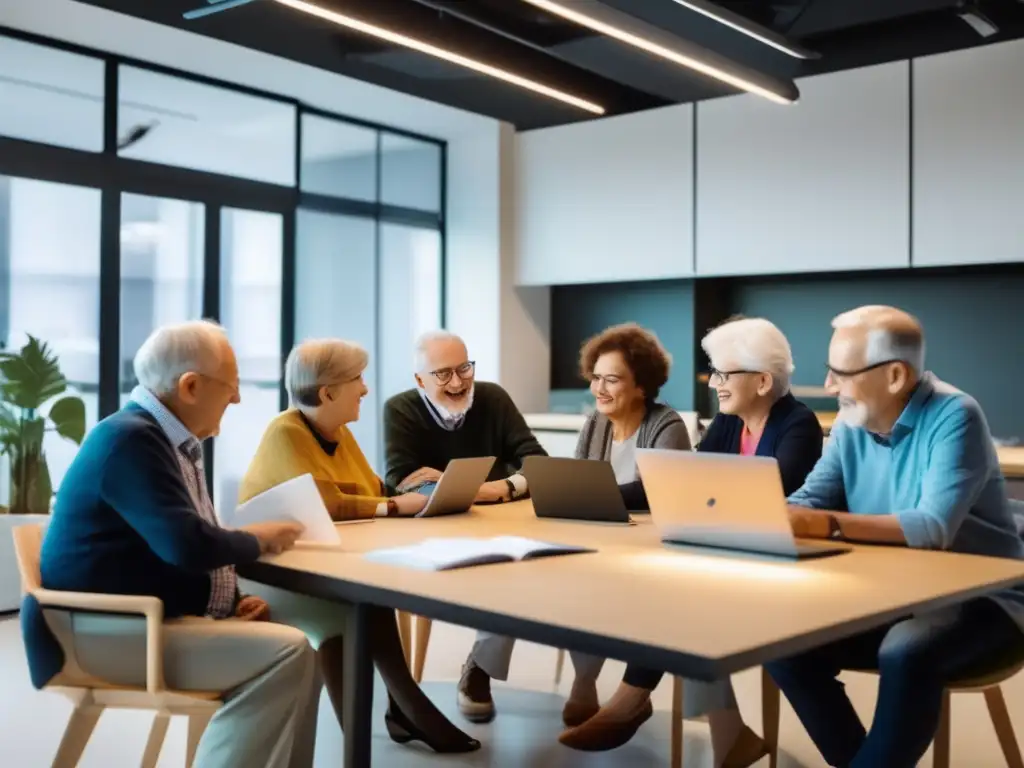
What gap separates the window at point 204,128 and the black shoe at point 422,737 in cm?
333

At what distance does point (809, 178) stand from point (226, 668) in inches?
166

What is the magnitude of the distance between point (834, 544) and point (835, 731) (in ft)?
1.35

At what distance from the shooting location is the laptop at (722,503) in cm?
224

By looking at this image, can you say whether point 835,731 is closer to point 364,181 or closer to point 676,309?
point 676,309

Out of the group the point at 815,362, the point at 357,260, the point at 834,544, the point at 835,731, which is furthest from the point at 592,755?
the point at 357,260

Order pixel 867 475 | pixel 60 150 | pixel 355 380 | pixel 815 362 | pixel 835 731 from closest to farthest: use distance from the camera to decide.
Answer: pixel 835 731, pixel 867 475, pixel 355 380, pixel 60 150, pixel 815 362

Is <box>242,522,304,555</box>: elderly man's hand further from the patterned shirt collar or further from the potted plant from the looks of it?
the potted plant

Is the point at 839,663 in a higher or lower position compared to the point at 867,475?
lower

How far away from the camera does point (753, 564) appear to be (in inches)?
88.9

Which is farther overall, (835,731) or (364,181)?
(364,181)

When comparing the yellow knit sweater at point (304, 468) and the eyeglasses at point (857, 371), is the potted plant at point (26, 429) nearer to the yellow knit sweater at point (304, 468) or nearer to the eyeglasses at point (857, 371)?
the yellow knit sweater at point (304, 468)

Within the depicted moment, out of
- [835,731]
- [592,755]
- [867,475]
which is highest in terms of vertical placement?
[867,475]

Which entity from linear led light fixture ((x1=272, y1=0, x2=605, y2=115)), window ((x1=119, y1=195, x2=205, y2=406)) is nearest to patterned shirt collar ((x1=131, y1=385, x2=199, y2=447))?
linear led light fixture ((x1=272, y1=0, x2=605, y2=115))

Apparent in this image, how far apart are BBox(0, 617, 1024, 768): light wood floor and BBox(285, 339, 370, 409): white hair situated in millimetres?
1037
